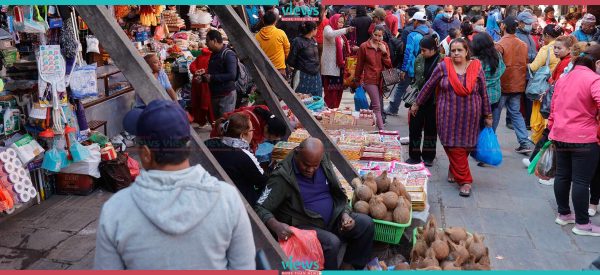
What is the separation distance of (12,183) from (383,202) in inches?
126

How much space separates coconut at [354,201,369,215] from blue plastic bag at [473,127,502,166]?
7.71 feet

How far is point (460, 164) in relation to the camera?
6.57 metres

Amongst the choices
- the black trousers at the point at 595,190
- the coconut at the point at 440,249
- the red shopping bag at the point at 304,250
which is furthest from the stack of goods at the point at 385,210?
the black trousers at the point at 595,190

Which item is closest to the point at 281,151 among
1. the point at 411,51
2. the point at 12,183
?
the point at 12,183

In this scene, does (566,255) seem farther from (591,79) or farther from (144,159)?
(144,159)

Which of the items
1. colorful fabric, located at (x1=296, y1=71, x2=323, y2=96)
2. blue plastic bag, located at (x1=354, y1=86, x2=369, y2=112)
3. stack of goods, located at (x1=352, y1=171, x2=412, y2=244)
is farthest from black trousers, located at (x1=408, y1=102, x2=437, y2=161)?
stack of goods, located at (x1=352, y1=171, x2=412, y2=244)

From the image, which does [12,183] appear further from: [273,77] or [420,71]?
[420,71]

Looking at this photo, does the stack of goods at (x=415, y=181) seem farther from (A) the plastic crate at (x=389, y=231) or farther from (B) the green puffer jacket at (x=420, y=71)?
(B) the green puffer jacket at (x=420, y=71)

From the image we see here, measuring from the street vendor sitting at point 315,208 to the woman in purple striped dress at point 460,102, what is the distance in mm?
2269

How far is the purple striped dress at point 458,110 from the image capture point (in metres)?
6.30

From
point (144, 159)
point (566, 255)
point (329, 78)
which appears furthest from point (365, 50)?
point (144, 159)

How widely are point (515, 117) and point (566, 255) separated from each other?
3325 millimetres

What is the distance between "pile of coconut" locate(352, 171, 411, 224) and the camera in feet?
15.2

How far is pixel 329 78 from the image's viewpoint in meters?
9.91
